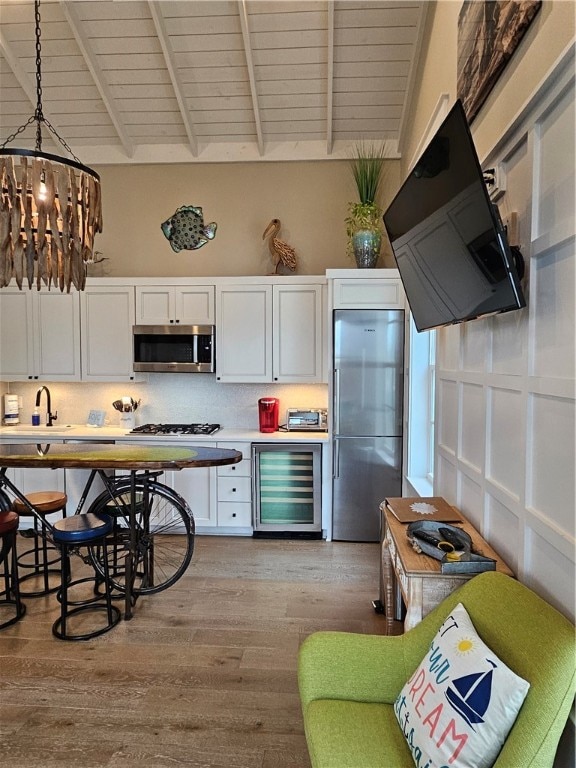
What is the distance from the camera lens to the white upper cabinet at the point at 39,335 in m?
4.47

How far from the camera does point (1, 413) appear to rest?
15.6ft

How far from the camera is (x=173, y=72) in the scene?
12.6 feet

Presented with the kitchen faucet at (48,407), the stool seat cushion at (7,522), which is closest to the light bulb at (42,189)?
the stool seat cushion at (7,522)

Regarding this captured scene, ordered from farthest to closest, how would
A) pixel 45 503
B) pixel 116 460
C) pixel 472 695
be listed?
pixel 45 503
pixel 116 460
pixel 472 695

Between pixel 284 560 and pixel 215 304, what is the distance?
228 cm

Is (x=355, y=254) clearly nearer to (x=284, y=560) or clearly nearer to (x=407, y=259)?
(x=407, y=259)

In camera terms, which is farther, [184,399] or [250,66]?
[184,399]

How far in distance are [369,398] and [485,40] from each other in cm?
257

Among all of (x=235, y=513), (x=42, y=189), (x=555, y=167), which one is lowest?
(x=235, y=513)

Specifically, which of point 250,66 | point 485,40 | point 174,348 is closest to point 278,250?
point 174,348

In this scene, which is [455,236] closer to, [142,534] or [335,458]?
[142,534]

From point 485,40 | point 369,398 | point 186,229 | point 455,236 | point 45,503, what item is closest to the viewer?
point 455,236

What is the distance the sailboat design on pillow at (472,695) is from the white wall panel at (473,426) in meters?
0.97

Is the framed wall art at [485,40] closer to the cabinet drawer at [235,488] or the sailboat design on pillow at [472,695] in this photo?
the sailboat design on pillow at [472,695]
